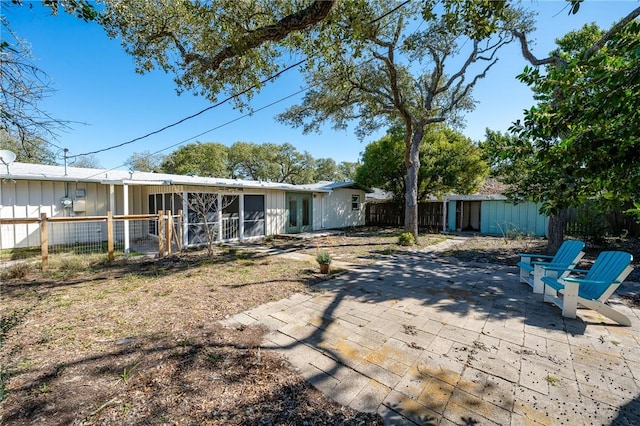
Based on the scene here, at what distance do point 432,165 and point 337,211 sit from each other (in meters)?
5.77

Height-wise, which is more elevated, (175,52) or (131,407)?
(175,52)

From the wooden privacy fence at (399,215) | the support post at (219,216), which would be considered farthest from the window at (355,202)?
the support post at (219,216)

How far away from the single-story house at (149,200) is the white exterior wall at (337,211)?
5.3 inches

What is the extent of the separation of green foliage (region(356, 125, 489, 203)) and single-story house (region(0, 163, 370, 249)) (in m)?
3.84

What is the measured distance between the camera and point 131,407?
1985 millimetres

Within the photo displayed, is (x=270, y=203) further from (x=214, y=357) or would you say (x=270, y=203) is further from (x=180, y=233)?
(x=214, y=357)

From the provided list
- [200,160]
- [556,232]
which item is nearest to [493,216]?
[556,232]

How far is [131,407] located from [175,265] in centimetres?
511

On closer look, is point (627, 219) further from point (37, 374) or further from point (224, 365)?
point (37, 374)

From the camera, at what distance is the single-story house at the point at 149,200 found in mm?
7906

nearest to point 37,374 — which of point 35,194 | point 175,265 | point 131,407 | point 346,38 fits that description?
point 131,407

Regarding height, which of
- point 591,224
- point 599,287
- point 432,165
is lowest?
point 599,287

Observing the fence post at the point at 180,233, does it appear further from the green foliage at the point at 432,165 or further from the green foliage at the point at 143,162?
the green foliage at the point at 143,162

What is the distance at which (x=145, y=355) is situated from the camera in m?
2.67
